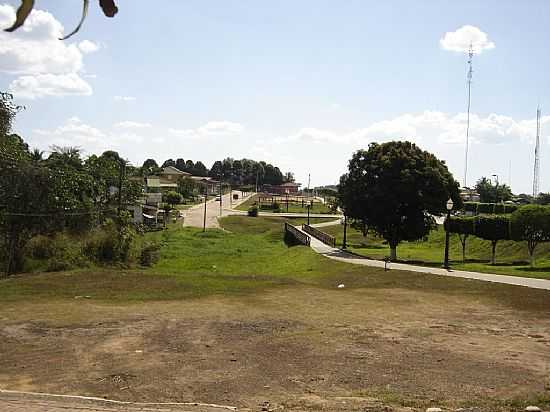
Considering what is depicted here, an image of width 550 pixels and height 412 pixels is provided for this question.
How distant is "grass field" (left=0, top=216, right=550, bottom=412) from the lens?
9.63 metres

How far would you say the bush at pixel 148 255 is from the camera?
1367 inches

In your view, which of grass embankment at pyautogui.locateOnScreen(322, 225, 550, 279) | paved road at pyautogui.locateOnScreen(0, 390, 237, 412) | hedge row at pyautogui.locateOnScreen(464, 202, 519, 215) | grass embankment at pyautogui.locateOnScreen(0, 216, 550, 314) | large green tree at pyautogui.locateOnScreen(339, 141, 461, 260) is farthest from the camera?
hedge row at pyautogui.locateOnScreen(464, 202, 519, 215)

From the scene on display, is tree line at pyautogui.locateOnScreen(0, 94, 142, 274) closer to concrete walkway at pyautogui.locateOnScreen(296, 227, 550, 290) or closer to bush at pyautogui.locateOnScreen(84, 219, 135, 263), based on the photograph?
bush at pyautogui.locateOnScreen(84, 219, 135, 263)

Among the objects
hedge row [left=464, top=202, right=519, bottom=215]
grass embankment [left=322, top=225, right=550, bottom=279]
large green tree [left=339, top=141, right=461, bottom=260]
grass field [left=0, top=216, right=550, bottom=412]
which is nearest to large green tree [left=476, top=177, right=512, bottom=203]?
hedge row [left=464, top=202, right=519, bottom=215]

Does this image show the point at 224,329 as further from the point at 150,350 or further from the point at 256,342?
the point at 150,350

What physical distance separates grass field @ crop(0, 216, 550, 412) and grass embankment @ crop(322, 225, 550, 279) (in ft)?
20.0

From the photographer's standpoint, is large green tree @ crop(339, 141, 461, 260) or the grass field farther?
large green tree @ crop(339, 141, 461, 260)

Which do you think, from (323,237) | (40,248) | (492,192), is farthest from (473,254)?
(492,192)

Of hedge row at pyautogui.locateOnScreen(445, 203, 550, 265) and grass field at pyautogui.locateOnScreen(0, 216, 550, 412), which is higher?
hedge row at pyautogui.locateOnScreen(445, 203, 550, 265)

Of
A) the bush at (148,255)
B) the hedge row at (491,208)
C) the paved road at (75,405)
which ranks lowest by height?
the bush at (148,255)

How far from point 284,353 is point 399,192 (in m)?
24.5

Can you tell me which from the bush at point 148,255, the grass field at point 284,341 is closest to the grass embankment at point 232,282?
the grass field at point 284,341

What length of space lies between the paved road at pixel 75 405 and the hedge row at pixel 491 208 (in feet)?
140

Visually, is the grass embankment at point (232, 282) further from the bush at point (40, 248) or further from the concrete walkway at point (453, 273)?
the bush at point (40, 248)
